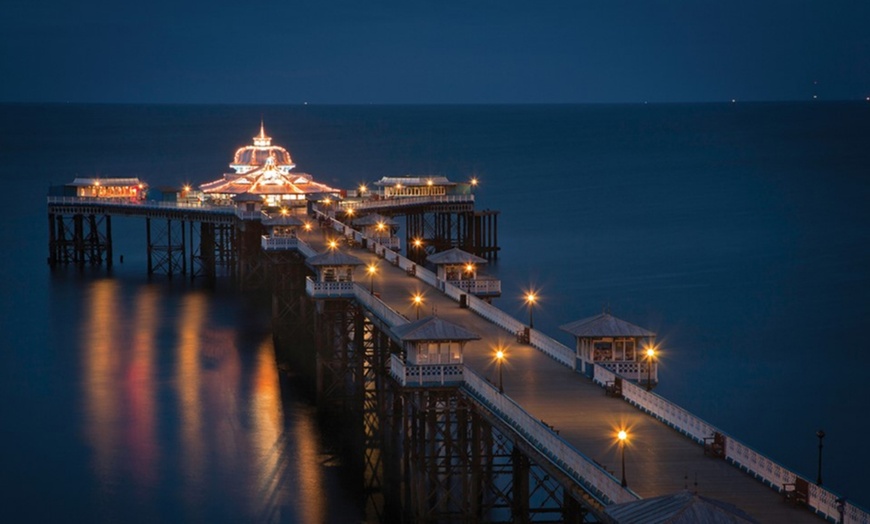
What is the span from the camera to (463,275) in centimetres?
5384

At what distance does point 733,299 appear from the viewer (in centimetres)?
7488

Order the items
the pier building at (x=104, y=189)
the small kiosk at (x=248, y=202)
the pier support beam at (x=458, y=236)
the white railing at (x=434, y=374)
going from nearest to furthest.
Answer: the white railing at (x=434, y=374) < the small kiosk at (x=248, y=202) < the pier support beam at (x=458, y=236) < the pier building at (x=104, y=189)

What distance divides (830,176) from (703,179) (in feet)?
48.0

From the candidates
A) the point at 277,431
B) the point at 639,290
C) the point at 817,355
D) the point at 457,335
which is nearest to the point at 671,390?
the point at 817,355

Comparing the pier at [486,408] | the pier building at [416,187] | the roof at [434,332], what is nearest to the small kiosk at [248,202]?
the pier at [486,408]

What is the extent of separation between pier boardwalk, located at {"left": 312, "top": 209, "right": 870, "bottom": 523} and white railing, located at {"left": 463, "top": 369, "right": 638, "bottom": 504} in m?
0.10

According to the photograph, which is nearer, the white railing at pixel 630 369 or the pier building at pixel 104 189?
the white railing at pixel 630 369

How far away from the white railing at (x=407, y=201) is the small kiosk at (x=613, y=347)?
52.4 meters

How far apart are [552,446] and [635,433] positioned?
2.96m

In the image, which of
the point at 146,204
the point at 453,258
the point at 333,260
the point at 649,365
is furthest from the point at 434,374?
the point at 146,204

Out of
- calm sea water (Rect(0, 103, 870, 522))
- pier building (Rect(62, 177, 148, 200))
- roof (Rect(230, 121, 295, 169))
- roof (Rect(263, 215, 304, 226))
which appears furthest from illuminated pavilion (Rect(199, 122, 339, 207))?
roof (Rect(263, 215, 304, 226))

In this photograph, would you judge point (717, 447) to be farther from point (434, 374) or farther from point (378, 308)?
point (378, 308)

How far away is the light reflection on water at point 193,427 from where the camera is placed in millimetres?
40781

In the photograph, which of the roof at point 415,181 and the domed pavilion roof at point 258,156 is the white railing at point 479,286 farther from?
the domed pavilion roof at point 258,156
